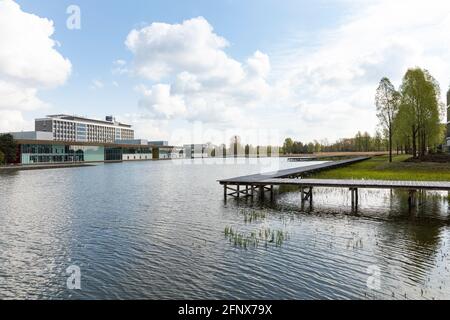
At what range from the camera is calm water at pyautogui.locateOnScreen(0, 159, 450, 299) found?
12234 mm

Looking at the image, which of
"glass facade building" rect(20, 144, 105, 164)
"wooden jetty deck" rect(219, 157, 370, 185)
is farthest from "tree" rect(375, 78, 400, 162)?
"glass facade building" rect(20, 144, 105, 164)

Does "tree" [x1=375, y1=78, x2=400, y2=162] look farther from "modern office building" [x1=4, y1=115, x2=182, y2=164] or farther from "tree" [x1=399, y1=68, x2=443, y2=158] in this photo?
"modern office building" [x1=4, y1=115, x2=182, y2=164]

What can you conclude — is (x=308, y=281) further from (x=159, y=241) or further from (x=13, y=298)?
(x=13, y=298)

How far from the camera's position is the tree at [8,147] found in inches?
3482

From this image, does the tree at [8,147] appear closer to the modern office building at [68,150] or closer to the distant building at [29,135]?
the modern office building at [68,150]

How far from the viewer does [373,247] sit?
16.8 meters

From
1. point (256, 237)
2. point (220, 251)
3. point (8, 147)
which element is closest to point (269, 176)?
point (256, 237)

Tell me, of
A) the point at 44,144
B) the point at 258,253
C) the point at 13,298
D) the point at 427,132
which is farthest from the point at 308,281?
the point at 44,144

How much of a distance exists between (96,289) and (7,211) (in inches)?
806

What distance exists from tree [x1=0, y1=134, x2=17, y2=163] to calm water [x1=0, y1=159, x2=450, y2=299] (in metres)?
70.5

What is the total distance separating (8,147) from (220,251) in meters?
93.4

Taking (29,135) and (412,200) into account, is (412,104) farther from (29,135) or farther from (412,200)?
(29,135)

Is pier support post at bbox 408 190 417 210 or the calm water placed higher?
pier support post at bbox 408 190 417 210

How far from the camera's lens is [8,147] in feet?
294
